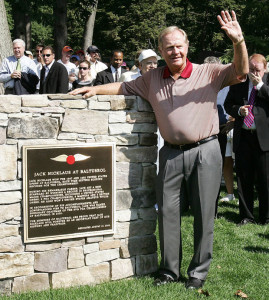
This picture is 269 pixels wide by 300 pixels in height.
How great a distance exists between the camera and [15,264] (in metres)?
4.21

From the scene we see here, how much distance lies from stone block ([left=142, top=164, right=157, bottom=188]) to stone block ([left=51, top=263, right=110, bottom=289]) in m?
0.87

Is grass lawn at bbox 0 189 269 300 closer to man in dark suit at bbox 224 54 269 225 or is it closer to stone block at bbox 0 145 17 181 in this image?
man in dark suit at bbox 224 54 269 225

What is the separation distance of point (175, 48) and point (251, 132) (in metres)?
2.80

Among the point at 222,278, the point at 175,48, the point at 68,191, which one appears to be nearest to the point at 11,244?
the point at 68,191

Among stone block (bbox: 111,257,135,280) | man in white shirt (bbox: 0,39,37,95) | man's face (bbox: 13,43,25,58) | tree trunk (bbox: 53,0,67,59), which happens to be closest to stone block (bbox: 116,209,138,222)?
stone block (bbox: 111,257,135,280)

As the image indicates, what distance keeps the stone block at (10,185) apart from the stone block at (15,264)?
1.90 ft

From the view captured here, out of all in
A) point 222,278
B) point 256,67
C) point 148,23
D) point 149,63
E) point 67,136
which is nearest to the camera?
point 67,136

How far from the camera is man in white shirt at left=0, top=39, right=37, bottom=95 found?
7774 millimetres

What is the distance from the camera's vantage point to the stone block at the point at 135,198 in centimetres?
458

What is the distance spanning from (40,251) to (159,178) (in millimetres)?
1277

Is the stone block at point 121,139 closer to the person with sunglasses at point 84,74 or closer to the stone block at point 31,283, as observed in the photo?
the stone block at point 31,283

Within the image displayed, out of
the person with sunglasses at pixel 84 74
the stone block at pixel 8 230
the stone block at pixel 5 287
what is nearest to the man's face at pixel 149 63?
the person with sunglasses at pixel 84 74

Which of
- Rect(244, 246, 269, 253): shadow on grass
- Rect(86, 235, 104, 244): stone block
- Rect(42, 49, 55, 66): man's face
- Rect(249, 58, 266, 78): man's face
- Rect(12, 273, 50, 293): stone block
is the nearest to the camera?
Rect(12, 273, 50, 293): stone block

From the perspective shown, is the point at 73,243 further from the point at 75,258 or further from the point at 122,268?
the point at 122,268
